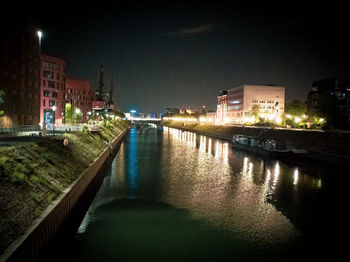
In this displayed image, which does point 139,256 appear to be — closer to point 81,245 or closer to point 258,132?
point 81,245

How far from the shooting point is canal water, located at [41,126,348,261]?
13852 millimetres

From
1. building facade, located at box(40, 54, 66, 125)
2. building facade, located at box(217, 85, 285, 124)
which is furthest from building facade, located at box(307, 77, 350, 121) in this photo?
building facade, located at box(40, 54, 66, 125)

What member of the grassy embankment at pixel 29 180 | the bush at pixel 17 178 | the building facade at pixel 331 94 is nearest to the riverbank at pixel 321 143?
the building facade at pixel 331 94

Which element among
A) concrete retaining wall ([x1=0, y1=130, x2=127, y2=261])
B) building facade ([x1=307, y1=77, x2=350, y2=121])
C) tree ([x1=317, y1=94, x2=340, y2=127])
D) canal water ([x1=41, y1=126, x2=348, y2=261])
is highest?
building facade ([x1=307, y1=77, x2=350, y2=121])

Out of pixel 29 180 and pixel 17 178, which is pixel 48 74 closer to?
pixel 29 180

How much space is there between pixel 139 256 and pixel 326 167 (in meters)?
34.0

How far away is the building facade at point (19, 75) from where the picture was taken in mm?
51031

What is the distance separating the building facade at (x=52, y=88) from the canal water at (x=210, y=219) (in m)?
58.8

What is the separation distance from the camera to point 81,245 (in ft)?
46.6

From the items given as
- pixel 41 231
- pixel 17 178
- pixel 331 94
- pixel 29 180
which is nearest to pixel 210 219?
pixel 41 231

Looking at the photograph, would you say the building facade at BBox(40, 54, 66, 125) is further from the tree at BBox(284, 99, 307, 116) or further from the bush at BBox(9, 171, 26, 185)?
the tree at BBox(284, 99, 307, 116)

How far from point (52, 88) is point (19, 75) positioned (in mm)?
31591

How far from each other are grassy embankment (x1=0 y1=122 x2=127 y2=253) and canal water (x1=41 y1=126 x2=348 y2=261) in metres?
2.62

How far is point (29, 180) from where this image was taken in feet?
46.6
